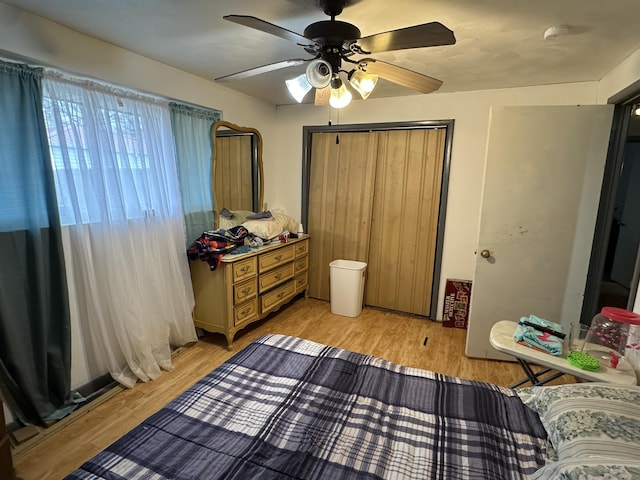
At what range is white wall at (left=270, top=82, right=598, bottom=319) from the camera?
109 inches

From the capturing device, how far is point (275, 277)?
324 cm

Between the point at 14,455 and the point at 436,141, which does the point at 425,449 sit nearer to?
the point at 14,455

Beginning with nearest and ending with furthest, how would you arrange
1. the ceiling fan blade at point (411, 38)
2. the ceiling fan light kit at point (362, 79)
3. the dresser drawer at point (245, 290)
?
the ceiling fan blade at point (411, 38)
the ceiling fan light kit at point (362, 79)
the dresser drawer at point (245, 290)

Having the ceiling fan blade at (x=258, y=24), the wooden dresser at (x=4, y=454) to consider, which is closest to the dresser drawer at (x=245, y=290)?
the wooden dresser at (x=4, y=454)

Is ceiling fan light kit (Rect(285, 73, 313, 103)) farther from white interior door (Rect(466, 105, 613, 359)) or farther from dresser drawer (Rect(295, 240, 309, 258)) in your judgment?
dresser drawer (Rect(295, 240, 309, 258))

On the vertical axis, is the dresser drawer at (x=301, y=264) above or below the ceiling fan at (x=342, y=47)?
below

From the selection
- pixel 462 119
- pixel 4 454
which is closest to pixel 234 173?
pixel 462 119

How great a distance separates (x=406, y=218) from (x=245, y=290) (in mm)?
1788

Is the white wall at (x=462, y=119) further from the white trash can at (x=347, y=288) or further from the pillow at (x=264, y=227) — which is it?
the pillow at (x=264, y=227)

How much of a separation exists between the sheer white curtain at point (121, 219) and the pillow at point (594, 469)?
239 centimetres

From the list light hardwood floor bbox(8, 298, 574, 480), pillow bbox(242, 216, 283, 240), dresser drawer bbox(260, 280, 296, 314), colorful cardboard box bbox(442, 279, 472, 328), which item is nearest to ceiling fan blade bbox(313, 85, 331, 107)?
pillow bbox(242, 216, 283, 240)

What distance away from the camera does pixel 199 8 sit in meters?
1.59

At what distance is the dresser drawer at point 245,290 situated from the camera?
273 centimetres

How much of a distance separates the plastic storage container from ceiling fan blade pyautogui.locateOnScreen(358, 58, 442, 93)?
1.48 meters
